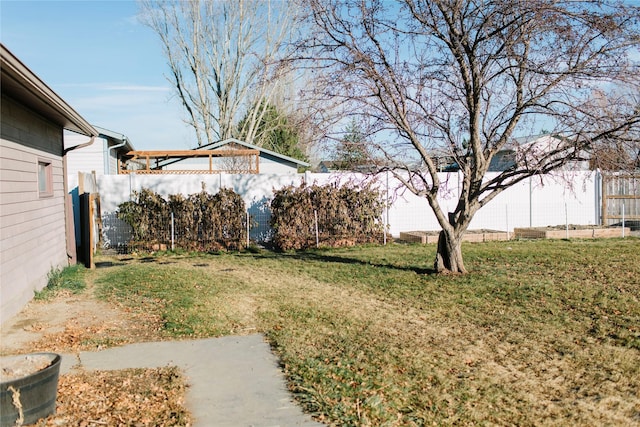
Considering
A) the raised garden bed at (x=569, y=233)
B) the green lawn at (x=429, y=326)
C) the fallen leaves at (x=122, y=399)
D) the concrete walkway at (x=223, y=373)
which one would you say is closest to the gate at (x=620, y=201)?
the raised garden bed at (x=569, y=233)

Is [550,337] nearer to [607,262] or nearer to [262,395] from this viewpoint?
[262,395]

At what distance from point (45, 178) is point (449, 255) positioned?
7.51 meters

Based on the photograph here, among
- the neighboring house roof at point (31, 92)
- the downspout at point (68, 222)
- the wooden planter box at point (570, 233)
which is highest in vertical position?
the neighboring house roof at point (31, 92)

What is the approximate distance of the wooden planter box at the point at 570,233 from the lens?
52.8ft

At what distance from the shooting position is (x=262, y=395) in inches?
172

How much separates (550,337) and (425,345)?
144cm

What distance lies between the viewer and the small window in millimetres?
9410

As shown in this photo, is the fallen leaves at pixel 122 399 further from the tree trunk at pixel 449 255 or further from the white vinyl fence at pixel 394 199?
the white vinyl fence at pixel 394 199

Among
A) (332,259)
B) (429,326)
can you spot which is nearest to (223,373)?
(429,326)

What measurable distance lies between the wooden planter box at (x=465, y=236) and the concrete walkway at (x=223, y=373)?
9.86 meters

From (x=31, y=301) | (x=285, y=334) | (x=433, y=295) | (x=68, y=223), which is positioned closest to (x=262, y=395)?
(x=285, y=334)

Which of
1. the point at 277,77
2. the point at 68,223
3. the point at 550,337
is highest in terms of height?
the point at 277,77

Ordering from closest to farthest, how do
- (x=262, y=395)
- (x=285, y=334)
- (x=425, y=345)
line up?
(x=262, y=395), (x=425, y=345), (x=285, y=334)

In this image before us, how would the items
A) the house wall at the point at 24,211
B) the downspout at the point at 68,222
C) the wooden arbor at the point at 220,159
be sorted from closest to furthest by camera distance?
the house wall at the point at 24,211
the downspout at the point at 68,222
the wooden arbor at the point at 220,159
